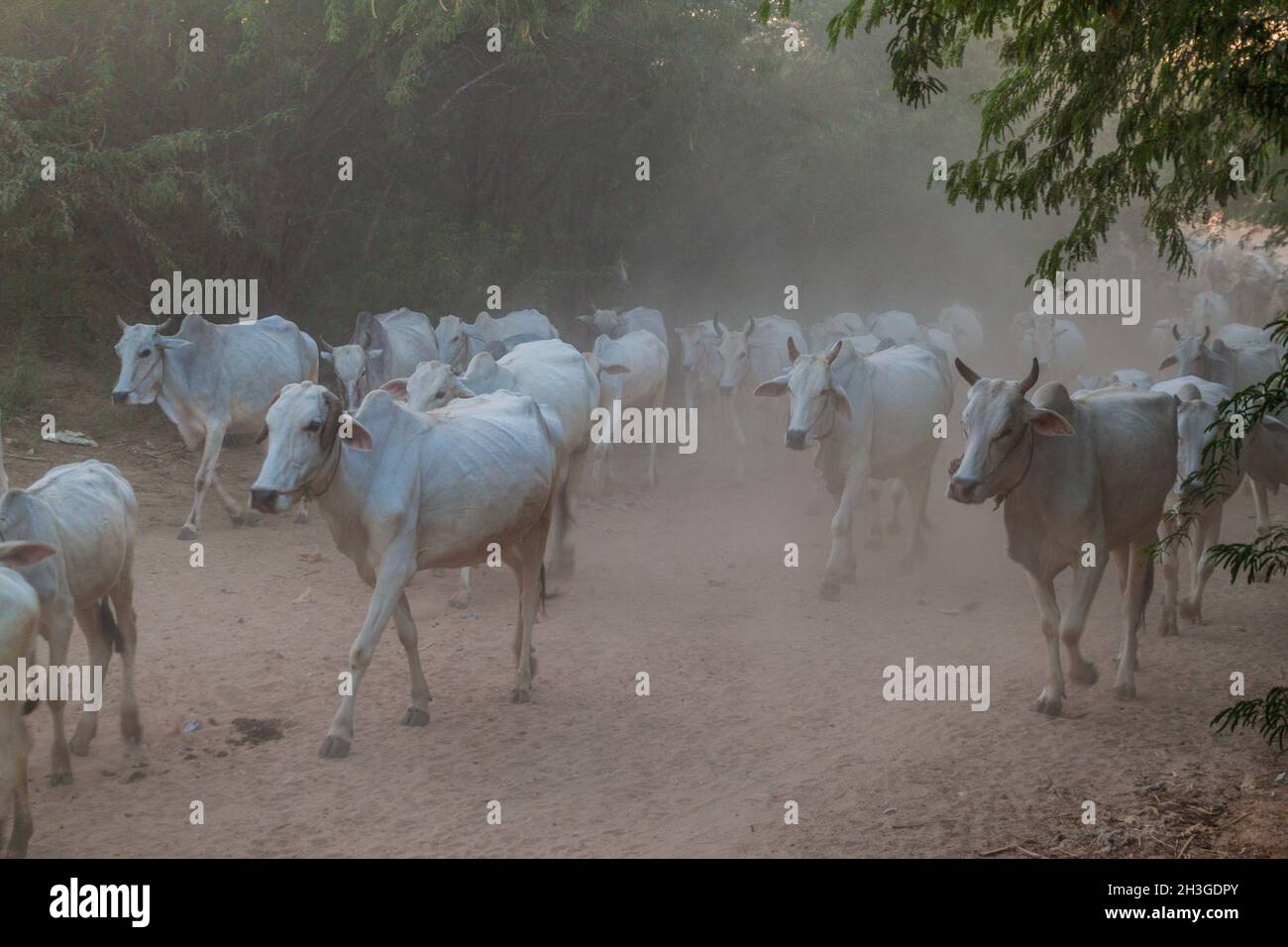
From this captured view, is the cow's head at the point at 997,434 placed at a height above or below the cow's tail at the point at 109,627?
above

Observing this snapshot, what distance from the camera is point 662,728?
7352mm

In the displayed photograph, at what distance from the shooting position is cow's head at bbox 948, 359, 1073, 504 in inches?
291

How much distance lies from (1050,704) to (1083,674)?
1.63 ft

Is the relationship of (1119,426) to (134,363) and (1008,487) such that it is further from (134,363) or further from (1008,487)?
(134,363)

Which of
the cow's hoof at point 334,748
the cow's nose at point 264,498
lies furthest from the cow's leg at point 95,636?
the cow's hoof at point 334,748

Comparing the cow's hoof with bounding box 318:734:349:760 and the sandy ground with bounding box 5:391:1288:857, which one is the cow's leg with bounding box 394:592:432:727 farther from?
the cow's hoof with bounding box 318:734:349:760

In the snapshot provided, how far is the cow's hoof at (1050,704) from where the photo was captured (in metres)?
7.47

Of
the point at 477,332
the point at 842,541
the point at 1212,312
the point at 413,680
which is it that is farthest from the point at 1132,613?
the point at 1212,312

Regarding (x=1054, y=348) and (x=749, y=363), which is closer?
(x=749, y=363)

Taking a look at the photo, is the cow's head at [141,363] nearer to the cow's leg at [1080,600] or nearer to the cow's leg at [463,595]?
the cow's leg at [463,595]

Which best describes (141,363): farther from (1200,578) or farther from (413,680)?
(1200,578)

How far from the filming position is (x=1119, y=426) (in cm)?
813

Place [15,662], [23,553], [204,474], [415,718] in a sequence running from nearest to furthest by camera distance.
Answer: [15,662] < [23,553] < [415,718] < [204,474]

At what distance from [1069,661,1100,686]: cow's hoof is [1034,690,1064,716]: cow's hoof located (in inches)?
15.5
